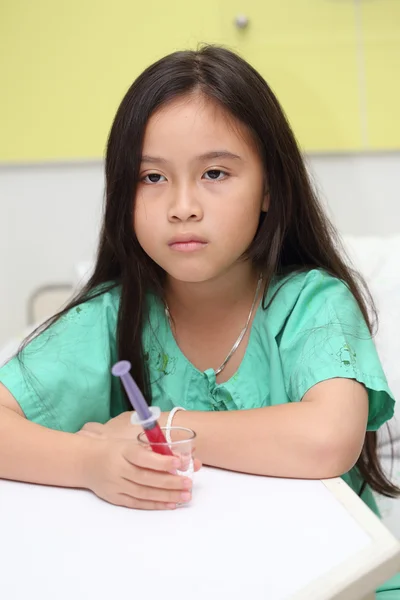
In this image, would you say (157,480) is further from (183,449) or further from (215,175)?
(215,175)

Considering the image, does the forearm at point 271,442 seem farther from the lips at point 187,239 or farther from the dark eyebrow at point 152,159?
the dark eyebrow at point 152,159

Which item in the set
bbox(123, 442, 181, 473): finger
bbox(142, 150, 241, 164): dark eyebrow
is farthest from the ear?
bbox(123, 442, 181, 473): finger

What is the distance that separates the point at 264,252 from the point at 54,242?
1.32 m

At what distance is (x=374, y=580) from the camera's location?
2.12 ft

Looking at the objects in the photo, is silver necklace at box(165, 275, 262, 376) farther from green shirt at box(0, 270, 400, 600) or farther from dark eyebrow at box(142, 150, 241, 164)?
dark eyebrow at box(142, 150, 241, 164)

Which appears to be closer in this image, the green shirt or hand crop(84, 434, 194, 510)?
hand crop(84, 434, 194, 510)

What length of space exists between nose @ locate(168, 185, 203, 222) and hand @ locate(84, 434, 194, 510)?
0.33 metres

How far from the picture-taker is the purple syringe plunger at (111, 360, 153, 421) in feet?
2.25

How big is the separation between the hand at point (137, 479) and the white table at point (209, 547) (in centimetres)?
1

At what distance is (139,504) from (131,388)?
0.17 m

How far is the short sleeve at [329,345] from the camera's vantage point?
991 mm

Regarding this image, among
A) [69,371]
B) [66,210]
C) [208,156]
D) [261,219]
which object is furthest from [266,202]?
[66,210]

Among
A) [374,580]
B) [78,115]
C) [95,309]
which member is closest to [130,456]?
[374,580]

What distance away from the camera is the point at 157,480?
799 mm
